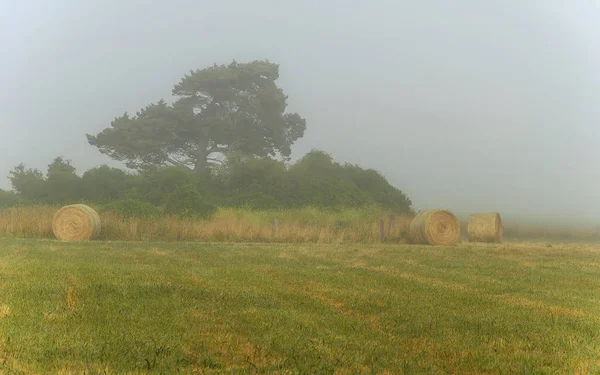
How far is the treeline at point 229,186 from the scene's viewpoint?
38.8m

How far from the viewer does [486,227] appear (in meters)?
30.2

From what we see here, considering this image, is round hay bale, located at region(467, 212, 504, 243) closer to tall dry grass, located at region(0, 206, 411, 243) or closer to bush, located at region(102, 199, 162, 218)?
tall dry grass, located at region(0, 206, 411, 243)

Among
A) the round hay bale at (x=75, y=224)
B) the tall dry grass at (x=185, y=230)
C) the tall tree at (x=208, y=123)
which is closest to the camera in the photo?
the round hay bale at (x=75, y=224)

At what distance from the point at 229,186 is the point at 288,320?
38.0 metres

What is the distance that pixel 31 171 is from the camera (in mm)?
47219

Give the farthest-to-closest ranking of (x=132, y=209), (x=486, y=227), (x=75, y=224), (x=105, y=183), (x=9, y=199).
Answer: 1. (x=105, y=183)
2. (x=9, y=199)
3. (x=486, y=227)
4. (x=132, y=209)
5. (x=75, y=224)

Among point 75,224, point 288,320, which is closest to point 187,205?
point 75,224

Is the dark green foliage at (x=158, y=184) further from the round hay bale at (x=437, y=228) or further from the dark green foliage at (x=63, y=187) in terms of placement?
the round hay bale at (x=437, y=228)

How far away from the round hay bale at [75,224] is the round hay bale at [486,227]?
20104 mm

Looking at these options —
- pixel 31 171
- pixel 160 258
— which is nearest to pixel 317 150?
pixel 31 171

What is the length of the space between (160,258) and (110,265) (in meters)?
2.56

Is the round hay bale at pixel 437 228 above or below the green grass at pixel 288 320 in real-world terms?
above

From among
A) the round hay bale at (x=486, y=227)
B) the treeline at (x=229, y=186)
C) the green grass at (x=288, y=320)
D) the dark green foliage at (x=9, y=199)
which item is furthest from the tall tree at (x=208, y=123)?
the green grass at (x=288, y=320)

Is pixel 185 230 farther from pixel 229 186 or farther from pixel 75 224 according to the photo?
pixel 229 186
